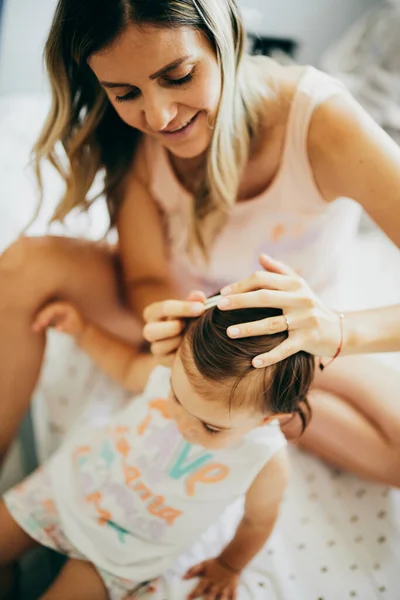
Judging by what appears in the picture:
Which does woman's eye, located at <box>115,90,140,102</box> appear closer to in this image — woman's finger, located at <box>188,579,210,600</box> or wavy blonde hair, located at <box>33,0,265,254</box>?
wavy blonde hair, located at <box>33,0,265,254</box>

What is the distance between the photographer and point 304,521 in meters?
0.88

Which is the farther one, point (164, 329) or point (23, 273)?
point (23, 273)

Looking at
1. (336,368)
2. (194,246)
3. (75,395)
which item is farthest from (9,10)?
(336,368)

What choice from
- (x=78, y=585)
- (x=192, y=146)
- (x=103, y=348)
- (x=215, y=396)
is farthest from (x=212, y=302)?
(x=78, y=585)

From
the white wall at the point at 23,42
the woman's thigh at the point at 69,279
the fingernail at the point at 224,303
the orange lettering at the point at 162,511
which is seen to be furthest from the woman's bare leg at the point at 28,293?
the white wall at the point at 23,42

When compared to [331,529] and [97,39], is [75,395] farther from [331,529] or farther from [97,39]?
[97,39]

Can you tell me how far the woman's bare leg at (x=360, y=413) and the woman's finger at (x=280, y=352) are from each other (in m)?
0.30

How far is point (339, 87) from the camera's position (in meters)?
0.83

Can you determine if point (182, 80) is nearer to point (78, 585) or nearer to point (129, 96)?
point (129, 96)

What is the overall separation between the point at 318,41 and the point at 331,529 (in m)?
1.76

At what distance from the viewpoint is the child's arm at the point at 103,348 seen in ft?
3.03

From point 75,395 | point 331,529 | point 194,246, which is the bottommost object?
point 331,529

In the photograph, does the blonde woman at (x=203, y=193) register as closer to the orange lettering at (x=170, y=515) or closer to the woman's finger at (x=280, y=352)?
the woman's finger at (x=280, y=352)

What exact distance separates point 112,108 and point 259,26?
1255 millimetres
